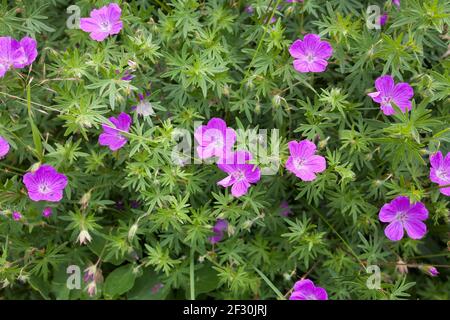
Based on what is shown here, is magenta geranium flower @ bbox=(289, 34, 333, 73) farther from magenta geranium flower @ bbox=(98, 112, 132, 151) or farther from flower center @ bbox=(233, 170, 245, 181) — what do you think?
magenta geranium flower @ bbox=(98, 112, 132, 151)

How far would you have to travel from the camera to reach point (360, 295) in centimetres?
281

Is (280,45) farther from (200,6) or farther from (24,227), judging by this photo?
(24,227)

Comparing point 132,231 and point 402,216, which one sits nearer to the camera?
point 132,231

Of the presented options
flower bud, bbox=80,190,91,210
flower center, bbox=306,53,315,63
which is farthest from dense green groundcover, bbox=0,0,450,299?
flower center, bbox=306,53,315,63

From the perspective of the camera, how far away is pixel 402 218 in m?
2.67

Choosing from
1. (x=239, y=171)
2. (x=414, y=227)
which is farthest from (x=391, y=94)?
(x=239, y=171)

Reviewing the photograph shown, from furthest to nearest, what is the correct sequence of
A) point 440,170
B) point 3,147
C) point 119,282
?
point 119,282, point 440,170, point 3,147

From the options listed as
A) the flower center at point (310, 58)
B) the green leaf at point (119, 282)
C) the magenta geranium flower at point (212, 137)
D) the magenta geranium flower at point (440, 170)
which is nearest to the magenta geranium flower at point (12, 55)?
the magenta geranium flower at point (212, 137)

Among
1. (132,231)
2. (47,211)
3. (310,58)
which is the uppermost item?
(310,58)

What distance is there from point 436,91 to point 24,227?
233cm

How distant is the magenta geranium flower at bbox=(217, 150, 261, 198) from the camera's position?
2.50m

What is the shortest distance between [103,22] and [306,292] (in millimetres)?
1691

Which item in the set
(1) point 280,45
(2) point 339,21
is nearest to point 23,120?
(1) point 280,45

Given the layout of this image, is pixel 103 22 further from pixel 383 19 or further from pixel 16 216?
pixel 383 19
